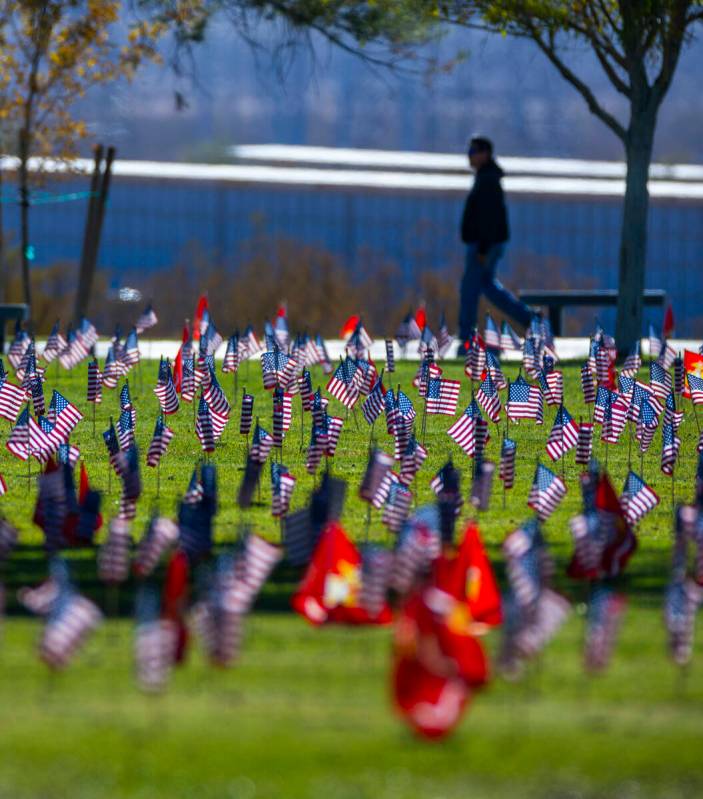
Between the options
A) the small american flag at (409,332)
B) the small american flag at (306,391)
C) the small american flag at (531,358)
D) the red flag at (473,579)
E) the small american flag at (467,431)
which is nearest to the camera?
the red flag at (473,579)

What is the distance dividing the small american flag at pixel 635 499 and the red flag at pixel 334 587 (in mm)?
2613

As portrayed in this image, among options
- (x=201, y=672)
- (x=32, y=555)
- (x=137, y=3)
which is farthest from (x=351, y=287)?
(x=201, y=672)

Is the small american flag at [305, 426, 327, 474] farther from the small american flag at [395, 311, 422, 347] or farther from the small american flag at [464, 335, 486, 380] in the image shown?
the small american flag at [395, 311, 422, 347]

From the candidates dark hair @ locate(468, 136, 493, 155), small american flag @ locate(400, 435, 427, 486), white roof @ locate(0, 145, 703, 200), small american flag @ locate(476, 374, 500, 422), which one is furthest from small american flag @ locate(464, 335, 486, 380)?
white roof @ locate(0, 145, 703, 200)

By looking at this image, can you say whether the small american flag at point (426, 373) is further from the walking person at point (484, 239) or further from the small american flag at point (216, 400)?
the walking person at point (484, 239)

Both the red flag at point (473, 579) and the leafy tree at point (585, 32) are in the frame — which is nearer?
the red flag at point (473, 579)

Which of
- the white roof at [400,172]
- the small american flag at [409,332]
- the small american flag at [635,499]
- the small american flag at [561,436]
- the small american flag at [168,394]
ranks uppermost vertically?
the small american flag at [635,499]

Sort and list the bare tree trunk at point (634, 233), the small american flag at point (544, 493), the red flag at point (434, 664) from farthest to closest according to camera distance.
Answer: the bare tree trunk at point (634, 233)
the small american flag at point (544, 493)
the red flag at point (434, 664)

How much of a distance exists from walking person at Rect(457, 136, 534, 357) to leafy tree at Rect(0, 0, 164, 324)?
655 cm

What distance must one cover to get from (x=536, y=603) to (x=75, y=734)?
5.55ft

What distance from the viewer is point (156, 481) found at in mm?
14266

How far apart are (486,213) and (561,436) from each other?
31.2 feet

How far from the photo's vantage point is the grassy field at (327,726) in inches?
262

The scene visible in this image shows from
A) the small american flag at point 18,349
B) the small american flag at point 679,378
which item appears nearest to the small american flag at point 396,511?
the small american flag at point 679,378
